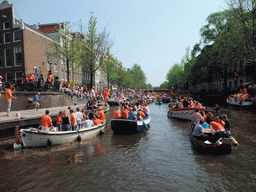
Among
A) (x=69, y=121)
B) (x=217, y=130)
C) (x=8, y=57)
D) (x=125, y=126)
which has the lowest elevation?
(x=125, y=126)

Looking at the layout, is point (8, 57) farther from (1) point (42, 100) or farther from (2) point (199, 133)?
(2) point (199, 133)

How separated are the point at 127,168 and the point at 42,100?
1532 cm

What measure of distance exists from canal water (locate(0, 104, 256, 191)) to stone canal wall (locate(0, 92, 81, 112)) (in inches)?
291

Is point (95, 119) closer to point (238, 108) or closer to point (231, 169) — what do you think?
point (231, 169)

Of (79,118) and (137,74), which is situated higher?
(137,74)

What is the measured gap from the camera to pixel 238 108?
2684 centimetres

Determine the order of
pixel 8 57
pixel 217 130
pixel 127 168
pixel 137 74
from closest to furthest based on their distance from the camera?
1. pixel 127 168
2. pixel 217 130
3. pixel 8 57
4. pixel 137 74

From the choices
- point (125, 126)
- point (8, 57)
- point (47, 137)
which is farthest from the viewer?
point (8, 57)

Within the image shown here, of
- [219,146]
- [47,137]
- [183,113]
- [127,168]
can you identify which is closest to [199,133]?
[219,146]

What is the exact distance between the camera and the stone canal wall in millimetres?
16247

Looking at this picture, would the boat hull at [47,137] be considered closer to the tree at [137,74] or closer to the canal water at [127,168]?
the canal water at [127,168]

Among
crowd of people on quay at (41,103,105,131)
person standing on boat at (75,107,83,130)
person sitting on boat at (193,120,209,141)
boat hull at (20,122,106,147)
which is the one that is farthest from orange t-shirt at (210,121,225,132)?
person standing on boat at (75,107,83,130)

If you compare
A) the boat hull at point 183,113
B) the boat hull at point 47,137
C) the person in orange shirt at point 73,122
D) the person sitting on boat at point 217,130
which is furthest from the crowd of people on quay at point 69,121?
the boat hull at point 183,113

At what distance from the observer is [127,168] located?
23.8 feet
